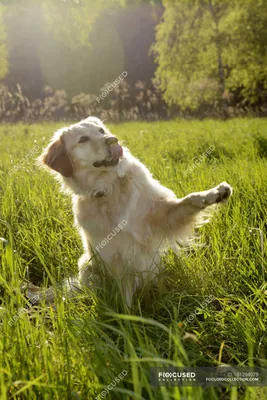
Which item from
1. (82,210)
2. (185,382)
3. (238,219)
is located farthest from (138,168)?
(185,382)

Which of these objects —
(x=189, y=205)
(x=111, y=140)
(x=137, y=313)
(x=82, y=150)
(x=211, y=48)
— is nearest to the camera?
(x=137, y=313)

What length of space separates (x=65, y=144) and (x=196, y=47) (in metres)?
17.2

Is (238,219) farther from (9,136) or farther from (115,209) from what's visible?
(9,136)

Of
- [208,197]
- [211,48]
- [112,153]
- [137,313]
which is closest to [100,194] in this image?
[112,153]

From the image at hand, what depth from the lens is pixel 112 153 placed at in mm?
2883

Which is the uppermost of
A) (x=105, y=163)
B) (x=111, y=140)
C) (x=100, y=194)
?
(x=111, y=140)

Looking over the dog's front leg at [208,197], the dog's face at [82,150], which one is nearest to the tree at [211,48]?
the dog's face at [82,150]

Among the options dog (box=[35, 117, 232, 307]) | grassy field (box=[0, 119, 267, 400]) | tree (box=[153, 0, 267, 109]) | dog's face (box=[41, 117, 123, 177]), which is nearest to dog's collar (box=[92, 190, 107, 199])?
dog (box=[35, 117, 232, 307])

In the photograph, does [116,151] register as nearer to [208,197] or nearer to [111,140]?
[111,140]

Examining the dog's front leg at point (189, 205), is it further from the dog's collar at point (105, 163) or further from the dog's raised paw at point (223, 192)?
the dog's collar at point (105, 163)

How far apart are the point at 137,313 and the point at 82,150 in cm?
117

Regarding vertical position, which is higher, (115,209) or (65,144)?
(65,144)

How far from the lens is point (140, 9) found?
34469 mm

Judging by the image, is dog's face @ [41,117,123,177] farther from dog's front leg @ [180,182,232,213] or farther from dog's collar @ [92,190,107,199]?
dog's front leg @ [180,182,232,213]
